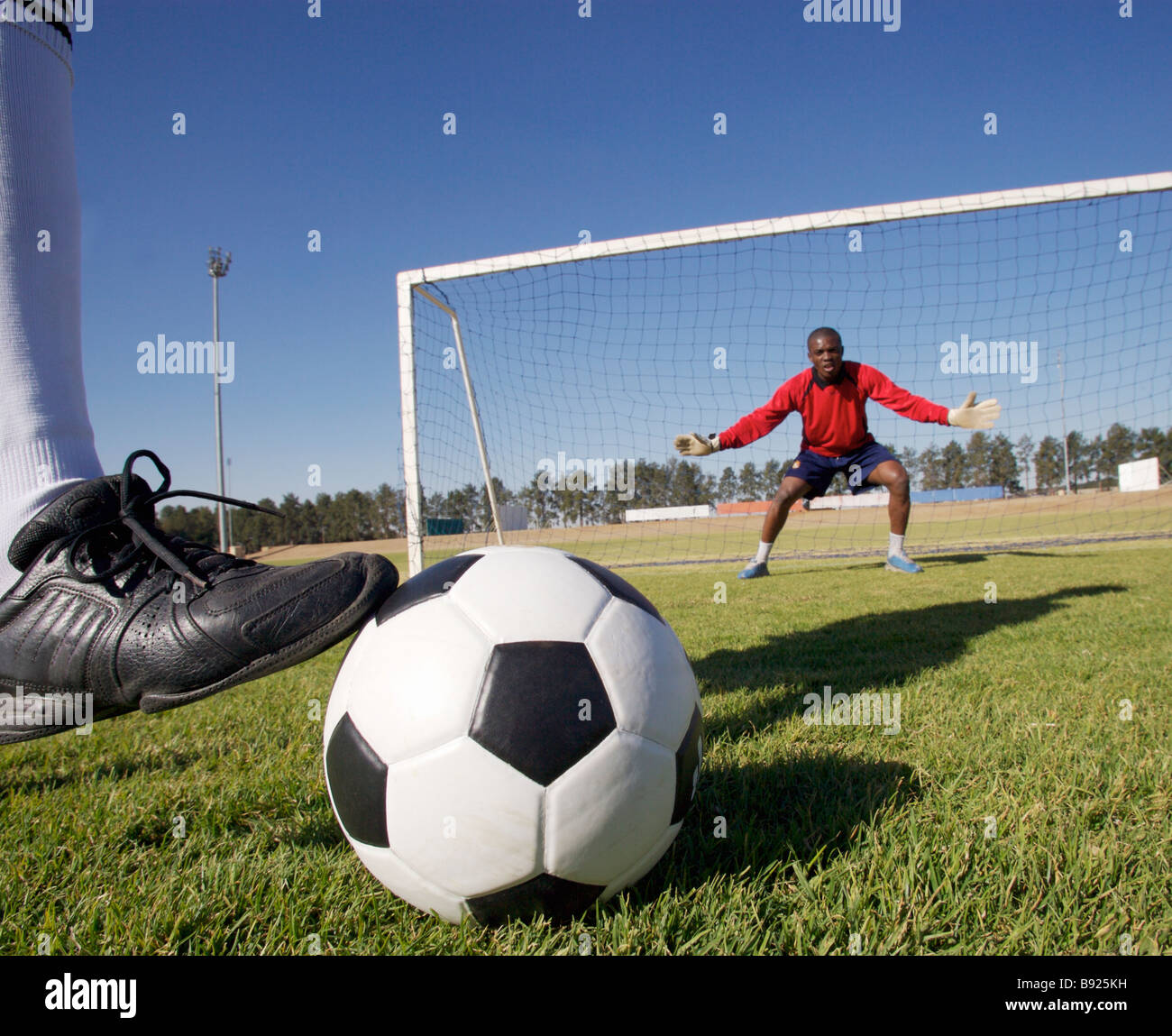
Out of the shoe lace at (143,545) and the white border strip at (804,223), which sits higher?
the white border strip at (804,223)

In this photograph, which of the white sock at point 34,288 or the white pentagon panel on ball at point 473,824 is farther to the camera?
the white sock at point 34,288

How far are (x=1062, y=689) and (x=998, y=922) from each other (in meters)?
1.95

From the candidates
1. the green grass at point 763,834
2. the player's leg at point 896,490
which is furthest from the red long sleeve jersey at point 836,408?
the green grass at point 763,834

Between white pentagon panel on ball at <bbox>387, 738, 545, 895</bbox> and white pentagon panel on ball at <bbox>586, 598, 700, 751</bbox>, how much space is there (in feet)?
0.83

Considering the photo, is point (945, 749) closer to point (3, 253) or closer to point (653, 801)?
point (653, 801)

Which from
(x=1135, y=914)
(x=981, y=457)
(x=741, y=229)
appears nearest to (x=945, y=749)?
(x=1135, y=914)

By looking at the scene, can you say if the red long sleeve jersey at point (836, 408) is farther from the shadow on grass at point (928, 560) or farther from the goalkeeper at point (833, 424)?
the shadow on grass at point (928, 560)

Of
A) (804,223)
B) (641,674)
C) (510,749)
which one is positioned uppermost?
(804,223)

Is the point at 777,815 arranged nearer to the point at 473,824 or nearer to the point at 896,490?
the point at 473,824

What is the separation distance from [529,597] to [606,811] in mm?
469

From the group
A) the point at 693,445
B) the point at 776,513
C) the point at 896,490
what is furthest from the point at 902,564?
the point at 693,445

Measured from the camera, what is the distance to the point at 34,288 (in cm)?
180

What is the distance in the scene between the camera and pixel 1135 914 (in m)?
1.30

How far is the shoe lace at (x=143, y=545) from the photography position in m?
1.72
